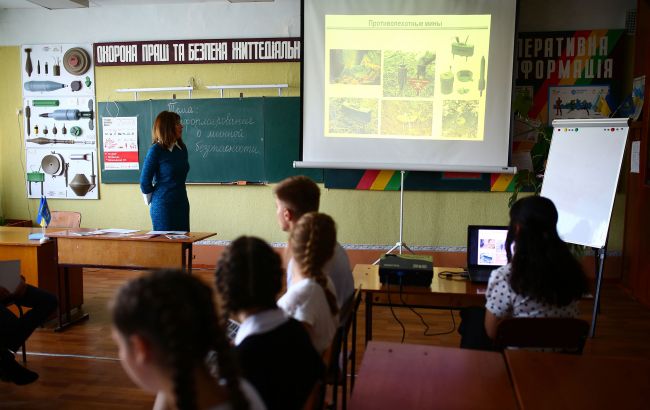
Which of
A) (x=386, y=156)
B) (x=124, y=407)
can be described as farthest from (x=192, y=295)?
(x=386, y=156)

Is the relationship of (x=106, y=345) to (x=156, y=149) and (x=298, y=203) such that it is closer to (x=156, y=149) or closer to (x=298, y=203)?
(x=156, y=149)

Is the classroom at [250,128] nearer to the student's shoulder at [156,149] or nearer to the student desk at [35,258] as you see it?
the student desk at [35,258]

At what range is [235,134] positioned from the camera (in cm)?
505

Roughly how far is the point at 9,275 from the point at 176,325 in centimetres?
224

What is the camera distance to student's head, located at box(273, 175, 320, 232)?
2.12 metres

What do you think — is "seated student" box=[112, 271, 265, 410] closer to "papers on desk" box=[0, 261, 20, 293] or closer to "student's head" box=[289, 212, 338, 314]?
"student's head" box=[289, 212, 338, 314]

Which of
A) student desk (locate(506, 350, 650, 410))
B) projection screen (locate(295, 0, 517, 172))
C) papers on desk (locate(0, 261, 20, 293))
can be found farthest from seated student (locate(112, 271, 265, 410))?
projection screen (locate(295, 0, 517, 172))

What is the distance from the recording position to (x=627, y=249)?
460 cm

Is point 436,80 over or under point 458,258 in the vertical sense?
over

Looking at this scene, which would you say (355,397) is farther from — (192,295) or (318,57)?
(318,57)

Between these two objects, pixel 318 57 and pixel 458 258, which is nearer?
pixel 318 57

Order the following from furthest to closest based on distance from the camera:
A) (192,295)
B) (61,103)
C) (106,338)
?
(61,103)
(106,338)
(192,295)

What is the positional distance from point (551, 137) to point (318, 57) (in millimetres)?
2191

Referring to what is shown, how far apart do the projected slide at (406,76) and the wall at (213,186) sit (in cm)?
61
